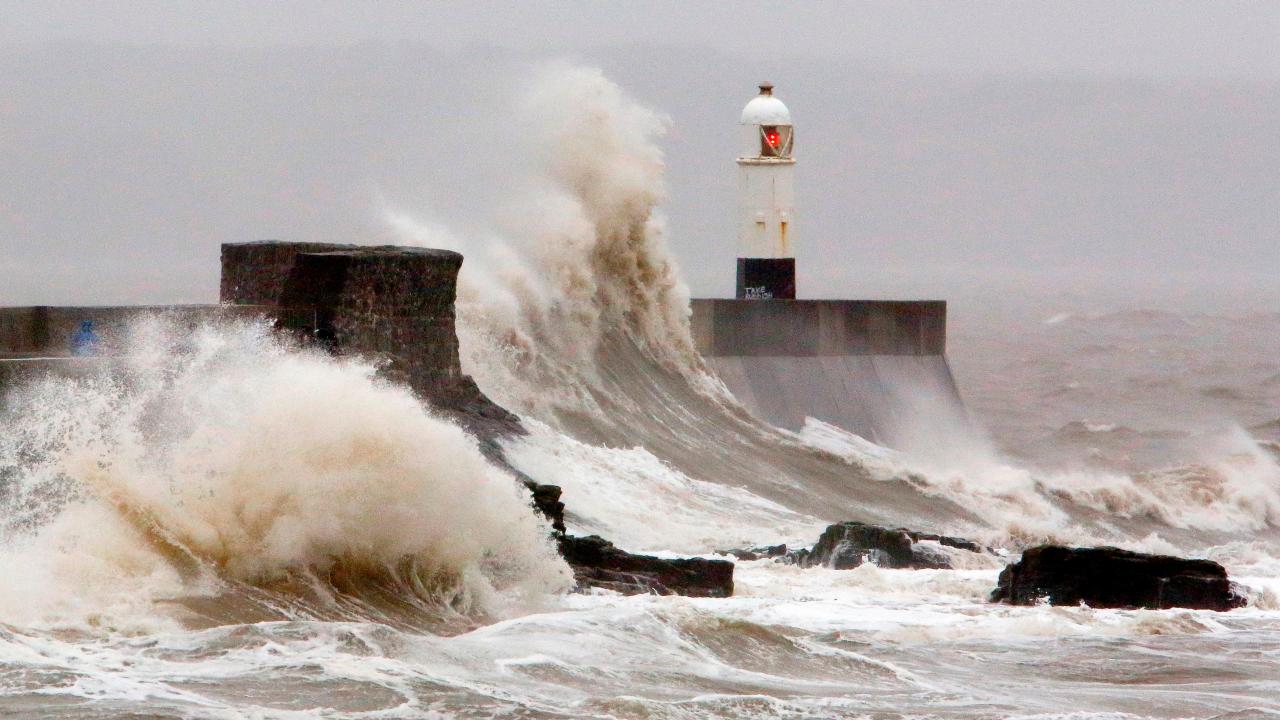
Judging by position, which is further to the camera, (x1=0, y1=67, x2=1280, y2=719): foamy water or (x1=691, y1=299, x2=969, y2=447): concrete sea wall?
(x1=691, y1=299, x2=969, y2=447): concrete sea wall

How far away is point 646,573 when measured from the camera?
34.5 ft

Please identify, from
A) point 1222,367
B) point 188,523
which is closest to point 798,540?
point 188,523

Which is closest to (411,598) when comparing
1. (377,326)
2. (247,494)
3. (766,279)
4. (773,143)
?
(247,494)

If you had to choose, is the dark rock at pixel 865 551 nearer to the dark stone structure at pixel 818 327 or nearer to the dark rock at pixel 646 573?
the dark rock at pixel 646 573

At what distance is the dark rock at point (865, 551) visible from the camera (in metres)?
12.0

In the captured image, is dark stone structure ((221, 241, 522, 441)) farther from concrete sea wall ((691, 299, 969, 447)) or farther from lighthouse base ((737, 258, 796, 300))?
lighthouse base ((737, 258, 796, 300))

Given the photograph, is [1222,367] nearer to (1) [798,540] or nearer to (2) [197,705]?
(1) [798,540]

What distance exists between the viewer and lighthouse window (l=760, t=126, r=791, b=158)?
22047 millimetres

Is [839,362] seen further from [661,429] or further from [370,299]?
[370,299]

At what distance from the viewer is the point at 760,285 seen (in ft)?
70.7

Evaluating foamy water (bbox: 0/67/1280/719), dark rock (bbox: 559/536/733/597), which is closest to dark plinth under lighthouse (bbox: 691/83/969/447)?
foamy water (bbox: 0/67/1280/719)

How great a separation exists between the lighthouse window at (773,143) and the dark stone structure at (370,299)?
929cm

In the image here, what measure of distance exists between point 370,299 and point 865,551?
10.3 feet

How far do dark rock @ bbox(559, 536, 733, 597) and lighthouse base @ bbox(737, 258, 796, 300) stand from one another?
11.0m
